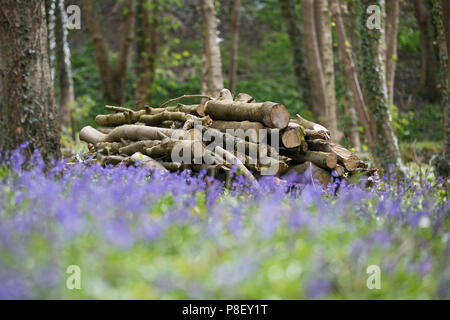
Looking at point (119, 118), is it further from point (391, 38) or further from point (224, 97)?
point (391, 38)

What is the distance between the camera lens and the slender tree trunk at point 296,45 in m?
15.3

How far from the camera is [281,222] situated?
10.4ft

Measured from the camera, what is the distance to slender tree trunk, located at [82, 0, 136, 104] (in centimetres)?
1636

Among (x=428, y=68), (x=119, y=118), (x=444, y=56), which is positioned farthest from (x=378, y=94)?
(x=428, y=68)

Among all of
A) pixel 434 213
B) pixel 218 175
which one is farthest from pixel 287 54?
pixel 434 213

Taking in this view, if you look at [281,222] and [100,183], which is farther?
[100,183]

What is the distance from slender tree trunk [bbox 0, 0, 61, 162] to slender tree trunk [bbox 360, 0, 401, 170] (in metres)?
6.15

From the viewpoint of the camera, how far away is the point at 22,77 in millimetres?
5559

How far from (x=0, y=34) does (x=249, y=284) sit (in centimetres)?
458

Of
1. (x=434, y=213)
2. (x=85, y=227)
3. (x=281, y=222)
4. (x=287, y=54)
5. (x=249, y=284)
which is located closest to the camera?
(x=249, y=284)

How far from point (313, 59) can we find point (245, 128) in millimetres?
6932

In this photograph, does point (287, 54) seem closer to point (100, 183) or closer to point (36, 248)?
point (100, 183)

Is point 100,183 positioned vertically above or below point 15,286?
above

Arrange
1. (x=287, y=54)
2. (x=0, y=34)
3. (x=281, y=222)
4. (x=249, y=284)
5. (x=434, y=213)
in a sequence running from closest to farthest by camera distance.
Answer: (x=249, y=284) → (x=281, y=222) → (x=434, y=213) → (x=0, y=34) → (x=287, y=54)
